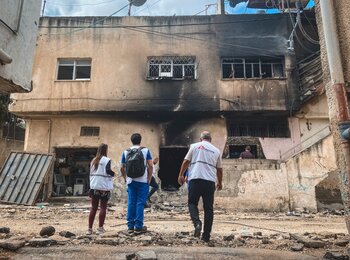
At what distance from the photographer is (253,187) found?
1251 cm

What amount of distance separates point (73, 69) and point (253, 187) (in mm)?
9441

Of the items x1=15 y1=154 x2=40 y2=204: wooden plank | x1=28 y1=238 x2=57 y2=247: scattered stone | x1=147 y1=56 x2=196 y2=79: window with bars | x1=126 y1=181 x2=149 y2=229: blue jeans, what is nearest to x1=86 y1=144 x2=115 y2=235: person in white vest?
x1=126 y1=181 x2=149 y2=229: blue jeans

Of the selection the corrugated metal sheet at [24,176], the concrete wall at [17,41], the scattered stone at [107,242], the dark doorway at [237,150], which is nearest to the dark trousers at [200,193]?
the scattered stone at [107,242]

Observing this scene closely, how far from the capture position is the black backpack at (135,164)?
216 inches

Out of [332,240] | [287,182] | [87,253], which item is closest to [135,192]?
[87,253]

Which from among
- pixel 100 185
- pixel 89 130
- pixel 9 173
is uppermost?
pixel 89 130

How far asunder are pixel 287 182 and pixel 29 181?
30.8 feet

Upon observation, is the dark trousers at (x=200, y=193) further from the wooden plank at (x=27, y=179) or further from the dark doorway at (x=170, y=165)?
the dark doorway at (x=170, y=165)

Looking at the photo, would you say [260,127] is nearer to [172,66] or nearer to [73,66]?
[172,66]

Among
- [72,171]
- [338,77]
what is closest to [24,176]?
[72,171]

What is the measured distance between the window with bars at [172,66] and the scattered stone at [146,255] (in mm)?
12217

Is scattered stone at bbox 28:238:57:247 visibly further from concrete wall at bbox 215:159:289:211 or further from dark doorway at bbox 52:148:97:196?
dark doorway at bbox 52:148:97:196

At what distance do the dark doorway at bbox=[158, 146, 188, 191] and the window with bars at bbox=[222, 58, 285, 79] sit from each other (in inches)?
165

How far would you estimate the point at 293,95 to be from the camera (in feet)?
49.7
